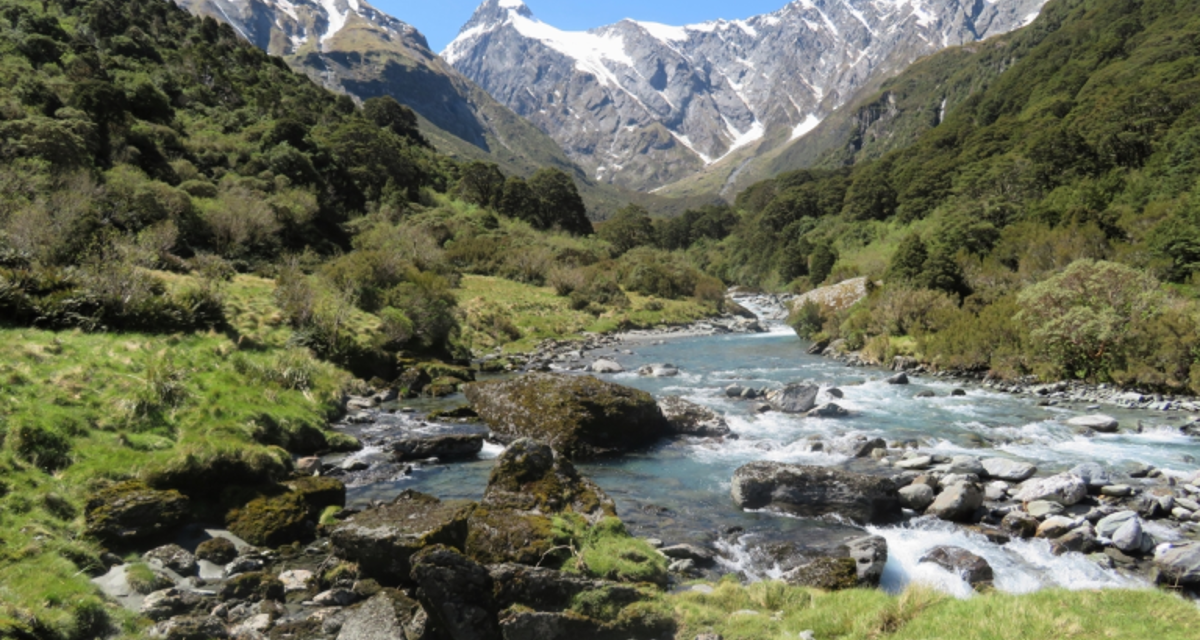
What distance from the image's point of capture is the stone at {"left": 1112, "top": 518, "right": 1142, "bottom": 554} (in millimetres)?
9289

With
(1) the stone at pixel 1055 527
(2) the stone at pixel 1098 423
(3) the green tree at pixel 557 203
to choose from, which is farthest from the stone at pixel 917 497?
(3) the green tree at pixel 557 203

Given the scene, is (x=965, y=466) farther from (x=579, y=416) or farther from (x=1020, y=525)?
(x=579, y=416)

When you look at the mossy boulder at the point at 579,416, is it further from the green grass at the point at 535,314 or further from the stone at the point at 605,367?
the green grass at the point at 535,314

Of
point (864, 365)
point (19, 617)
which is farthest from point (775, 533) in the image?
point (864, 365)

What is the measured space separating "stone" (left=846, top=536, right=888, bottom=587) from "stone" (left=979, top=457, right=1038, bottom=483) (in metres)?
5.33

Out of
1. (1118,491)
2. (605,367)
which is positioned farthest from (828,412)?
(605,367)

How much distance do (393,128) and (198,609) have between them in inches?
4399

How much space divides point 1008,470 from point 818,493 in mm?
5278

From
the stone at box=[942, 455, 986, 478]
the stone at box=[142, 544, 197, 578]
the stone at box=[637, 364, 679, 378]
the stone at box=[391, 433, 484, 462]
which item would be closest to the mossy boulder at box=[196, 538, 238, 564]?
the stone at box=[142, 544, 197, 578]

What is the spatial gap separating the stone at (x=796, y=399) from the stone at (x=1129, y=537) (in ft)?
35.4

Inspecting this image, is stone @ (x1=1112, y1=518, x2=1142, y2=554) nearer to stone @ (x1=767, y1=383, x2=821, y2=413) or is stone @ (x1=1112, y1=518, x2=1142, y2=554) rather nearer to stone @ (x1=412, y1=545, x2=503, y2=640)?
stone @ (x1=412, y1=545, x2=503, y2=640)

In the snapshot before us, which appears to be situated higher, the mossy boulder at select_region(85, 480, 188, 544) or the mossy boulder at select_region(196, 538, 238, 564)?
the mossy boulder at select_region(85, 480, 188, 544)

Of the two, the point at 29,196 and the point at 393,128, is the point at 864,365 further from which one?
the point at 393,128

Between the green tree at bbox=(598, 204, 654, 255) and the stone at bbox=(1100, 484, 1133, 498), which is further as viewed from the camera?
the green tree at bbox=(598, 204, 654, 255)
